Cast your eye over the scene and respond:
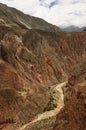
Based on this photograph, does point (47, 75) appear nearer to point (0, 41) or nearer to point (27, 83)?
point (0, 41)

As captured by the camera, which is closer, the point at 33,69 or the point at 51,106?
the point at 51,106

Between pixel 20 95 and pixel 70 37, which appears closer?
pixel 20 95

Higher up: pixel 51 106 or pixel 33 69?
pixel 33 69

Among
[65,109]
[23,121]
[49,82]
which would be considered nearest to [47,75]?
[49,82]

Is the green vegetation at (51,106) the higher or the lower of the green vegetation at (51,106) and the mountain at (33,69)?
the lower

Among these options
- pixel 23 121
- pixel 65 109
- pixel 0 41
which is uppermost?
pixel 0 41

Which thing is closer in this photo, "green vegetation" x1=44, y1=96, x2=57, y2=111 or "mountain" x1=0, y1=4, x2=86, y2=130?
"green vegetation" x1=44, y1=96, x2=57, y2=111

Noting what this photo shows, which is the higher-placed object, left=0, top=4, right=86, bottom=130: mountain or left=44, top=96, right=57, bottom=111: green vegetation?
left=0, top=4, right=86, bottom=130: mountain

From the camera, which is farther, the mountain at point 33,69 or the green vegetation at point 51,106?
the mountain at point 33,69
